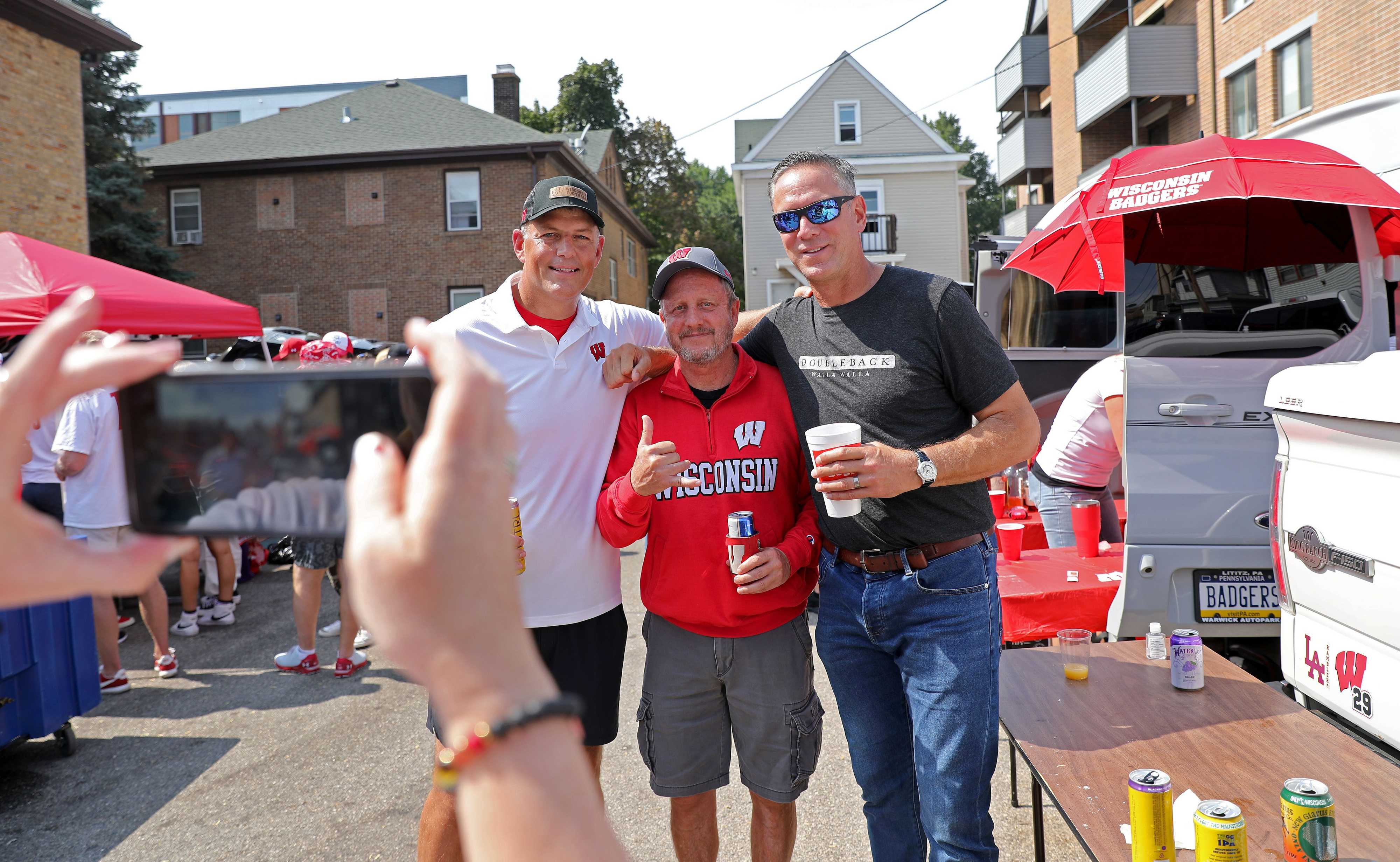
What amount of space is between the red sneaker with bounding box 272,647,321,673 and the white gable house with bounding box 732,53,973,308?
25.8 metres

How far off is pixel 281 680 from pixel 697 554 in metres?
4.64

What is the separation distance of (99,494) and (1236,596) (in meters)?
6.84

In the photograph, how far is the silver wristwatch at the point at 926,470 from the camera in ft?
8.41

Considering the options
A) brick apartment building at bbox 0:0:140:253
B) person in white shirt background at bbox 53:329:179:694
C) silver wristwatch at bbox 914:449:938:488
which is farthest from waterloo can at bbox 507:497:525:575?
brick apartment building at bbox 0:0:140:253

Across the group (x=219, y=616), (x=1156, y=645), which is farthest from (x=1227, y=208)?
(x=219, y=616)

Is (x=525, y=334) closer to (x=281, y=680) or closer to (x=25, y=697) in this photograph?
(x=25, y=697)

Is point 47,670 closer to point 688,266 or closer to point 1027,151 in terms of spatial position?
point 688,266

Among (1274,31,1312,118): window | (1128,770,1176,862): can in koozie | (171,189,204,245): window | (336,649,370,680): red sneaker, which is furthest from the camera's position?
(171,189,204,245): window

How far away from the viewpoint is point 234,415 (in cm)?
112

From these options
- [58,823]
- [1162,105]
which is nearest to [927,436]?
[58,823]

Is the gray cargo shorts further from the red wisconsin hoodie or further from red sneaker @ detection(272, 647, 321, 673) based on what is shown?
red sneaker @ detection(272, 647, 321, 673)

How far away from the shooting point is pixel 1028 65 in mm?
31484

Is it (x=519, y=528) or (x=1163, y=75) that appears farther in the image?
(x=1163, y=75)

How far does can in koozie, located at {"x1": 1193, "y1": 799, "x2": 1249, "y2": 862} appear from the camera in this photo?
2.01 metres
